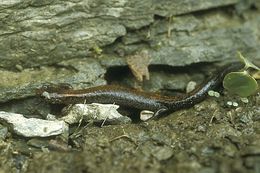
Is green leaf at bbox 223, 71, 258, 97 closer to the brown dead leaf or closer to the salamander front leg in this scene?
the salamander front leg

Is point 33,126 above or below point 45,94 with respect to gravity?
below

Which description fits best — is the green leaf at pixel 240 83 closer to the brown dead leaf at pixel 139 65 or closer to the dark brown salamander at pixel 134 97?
the dark brown salamander at pixel 134 97

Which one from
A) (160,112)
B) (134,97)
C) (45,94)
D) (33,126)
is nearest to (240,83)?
(160,112)

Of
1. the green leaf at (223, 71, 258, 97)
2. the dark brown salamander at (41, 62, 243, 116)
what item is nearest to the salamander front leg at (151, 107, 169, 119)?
the dark brown salamander at (41, 62, 243, 116)

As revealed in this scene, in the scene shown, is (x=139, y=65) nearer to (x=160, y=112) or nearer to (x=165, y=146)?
(x=160, y=112)

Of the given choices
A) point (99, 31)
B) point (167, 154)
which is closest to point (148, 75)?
point (99, 31)

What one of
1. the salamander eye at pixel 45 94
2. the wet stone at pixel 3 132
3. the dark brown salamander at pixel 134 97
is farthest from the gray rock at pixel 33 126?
the dark brown salamander at pixel 134 97
